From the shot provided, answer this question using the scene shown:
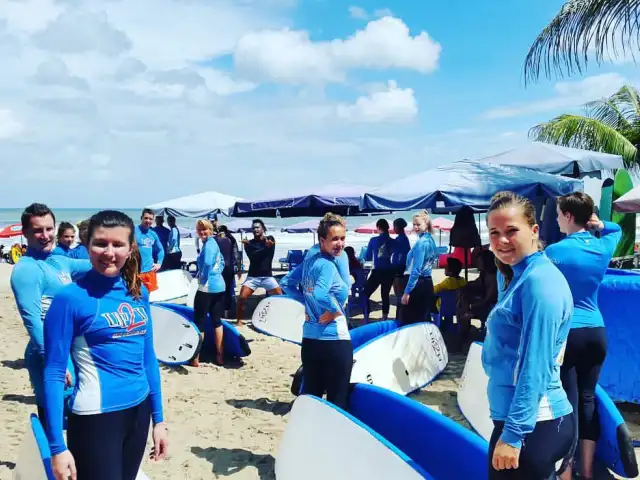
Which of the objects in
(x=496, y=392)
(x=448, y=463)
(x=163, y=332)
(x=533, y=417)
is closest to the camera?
(x=533, y=417)

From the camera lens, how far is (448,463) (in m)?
3.01

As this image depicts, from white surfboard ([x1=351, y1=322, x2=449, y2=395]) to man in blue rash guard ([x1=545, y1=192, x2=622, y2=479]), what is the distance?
1.93 m

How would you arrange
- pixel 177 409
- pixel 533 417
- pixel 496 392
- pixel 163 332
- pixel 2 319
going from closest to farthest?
pixel 533 417, pixel 496 392, pixel 177 409, pixel 163 332, pixel 2 319

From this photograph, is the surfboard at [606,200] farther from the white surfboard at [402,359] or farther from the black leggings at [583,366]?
the black leggings at [583,366]

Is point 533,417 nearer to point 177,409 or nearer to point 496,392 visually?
point 496,392

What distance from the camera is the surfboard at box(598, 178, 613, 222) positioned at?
821cm

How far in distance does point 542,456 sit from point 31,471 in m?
2.20

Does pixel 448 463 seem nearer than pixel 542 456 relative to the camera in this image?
No

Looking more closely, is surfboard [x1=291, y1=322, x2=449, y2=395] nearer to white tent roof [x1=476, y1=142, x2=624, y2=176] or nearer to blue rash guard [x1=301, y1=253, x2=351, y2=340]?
blue rash guard [x1=301, y1=253, x2=351, y2=340]

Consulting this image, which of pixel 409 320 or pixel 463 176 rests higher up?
pixel 463 176

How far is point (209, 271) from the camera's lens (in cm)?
616

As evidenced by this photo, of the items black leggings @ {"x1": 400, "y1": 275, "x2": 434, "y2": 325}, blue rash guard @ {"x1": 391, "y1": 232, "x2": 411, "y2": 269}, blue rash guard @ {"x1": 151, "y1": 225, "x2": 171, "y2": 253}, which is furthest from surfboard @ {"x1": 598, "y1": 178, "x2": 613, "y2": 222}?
blue rash guard @ {"x1": 151, "y1": 225, "x2": 171, "y2": 253}

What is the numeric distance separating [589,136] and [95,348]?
14.4 m

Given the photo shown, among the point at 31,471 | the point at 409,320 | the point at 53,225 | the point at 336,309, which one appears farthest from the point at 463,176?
the point at 31,471
